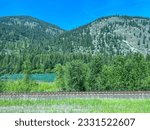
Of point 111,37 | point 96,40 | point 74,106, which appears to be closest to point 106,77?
point 74,106

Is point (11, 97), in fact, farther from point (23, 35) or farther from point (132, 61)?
point (23, 35)

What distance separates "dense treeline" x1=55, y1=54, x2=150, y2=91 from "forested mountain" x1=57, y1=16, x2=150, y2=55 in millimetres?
100311

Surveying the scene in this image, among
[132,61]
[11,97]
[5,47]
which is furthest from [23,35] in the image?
[11,97]

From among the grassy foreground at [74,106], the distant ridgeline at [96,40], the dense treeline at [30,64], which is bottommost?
the grassy foreground at [74,106]

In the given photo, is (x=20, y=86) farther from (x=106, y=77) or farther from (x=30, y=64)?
(x=30, y=64)

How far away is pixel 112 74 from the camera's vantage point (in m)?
32.7

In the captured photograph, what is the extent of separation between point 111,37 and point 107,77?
129239 millimetres

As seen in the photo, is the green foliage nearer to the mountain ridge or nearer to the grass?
the grass

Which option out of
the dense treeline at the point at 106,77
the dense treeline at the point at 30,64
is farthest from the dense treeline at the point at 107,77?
the dense treeline at the point at 30,64

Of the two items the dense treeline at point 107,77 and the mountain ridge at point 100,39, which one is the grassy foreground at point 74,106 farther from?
the mountain ridge at point 100,39

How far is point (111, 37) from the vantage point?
529 feet

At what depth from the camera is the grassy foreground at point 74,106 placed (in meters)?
9.77

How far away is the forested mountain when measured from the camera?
146 meters

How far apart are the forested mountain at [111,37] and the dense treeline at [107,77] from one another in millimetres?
100311
